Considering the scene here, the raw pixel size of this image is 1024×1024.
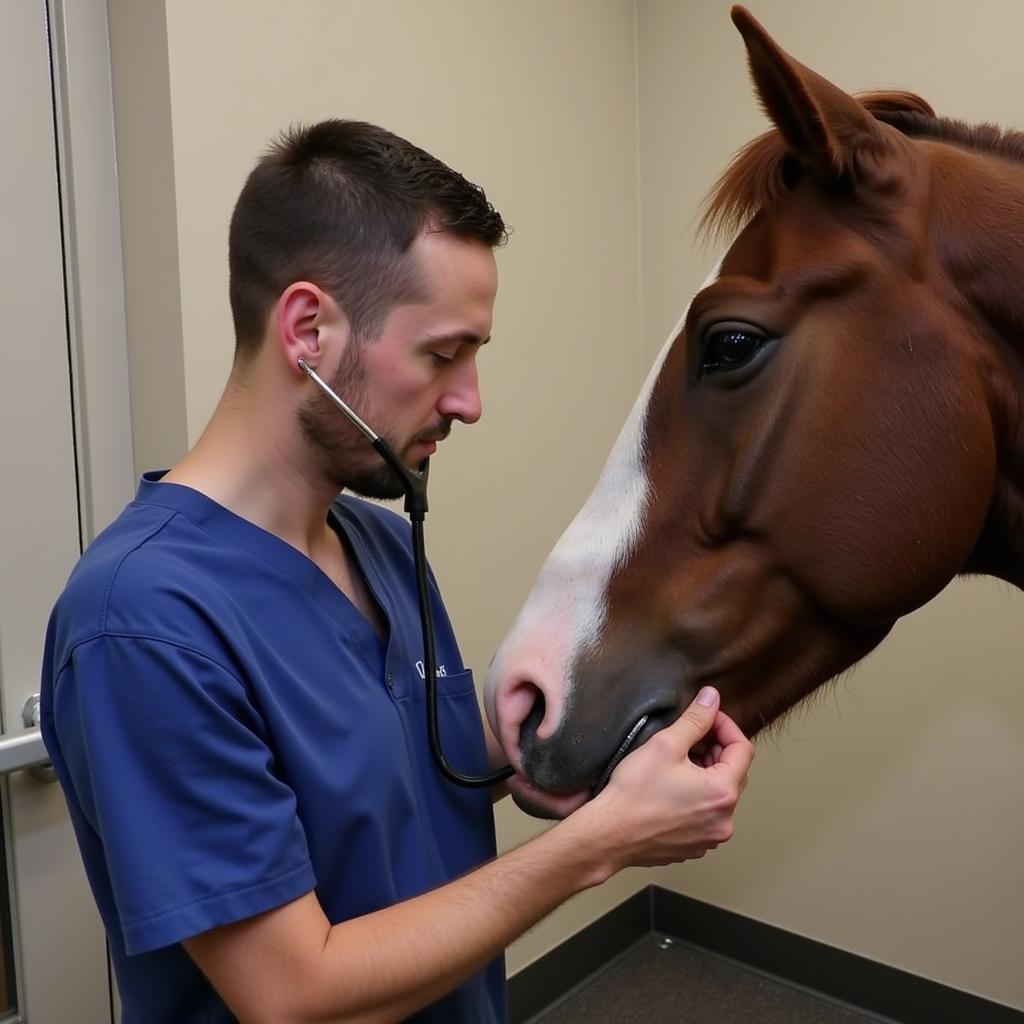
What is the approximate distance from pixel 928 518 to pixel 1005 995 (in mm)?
1469

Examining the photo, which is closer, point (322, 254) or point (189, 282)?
point (322, 254)

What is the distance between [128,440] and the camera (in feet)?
4.24

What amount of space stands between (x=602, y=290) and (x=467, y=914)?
1539 millimetres

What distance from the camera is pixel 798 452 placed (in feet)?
2.26

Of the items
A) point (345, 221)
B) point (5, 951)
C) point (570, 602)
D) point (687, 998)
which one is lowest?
point (687, 998)

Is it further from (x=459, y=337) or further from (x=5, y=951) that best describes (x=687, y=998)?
(x=459, y=337)

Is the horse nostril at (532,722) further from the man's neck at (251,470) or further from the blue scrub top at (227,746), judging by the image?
the man's neck at (251,470)

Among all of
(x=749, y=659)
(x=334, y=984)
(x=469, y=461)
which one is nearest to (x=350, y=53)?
(x=469, y=461)

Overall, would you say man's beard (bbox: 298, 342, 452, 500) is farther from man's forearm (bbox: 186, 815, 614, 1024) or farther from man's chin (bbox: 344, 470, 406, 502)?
man's forearm (bbox: 186, 815, 614, 1024)

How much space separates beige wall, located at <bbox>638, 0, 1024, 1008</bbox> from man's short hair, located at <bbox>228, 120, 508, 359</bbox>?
4.16 ft

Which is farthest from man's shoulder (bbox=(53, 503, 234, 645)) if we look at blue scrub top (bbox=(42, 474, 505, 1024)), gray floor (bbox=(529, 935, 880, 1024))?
gray floor (bbox=(529, 935, 880, 1024))

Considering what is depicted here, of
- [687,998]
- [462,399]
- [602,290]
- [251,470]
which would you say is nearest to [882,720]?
[687,998]

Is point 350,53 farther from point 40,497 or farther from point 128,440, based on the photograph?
point 40,497

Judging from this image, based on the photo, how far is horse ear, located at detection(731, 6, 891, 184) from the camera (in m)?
0.63
